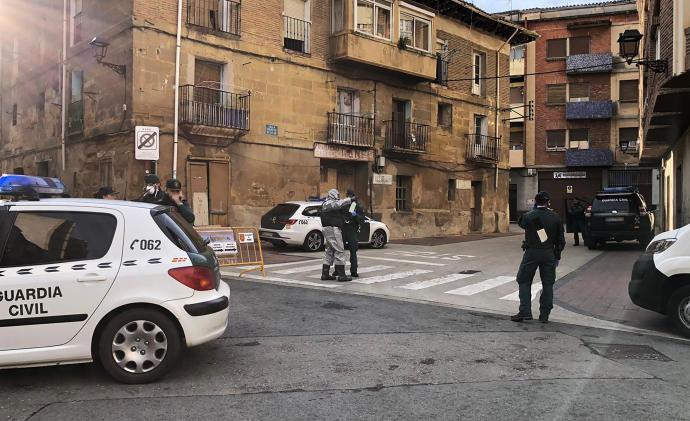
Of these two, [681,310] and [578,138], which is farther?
[578,138]

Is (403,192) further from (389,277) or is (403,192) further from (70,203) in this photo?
(70,203)

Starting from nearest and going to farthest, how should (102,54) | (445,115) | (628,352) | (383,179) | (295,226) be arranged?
1. (628,352)
2. (295,226)
3. (102,54)
4. (383,179)
5. (445,115)

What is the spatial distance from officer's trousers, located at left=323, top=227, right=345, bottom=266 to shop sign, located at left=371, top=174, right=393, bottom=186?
37.5 feet

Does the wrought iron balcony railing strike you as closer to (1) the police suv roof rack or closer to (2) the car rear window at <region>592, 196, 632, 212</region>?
(1) the police suv roof rack

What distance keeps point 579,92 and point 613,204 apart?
22058mm

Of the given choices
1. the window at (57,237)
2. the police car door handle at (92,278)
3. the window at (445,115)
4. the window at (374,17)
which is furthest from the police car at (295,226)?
the window at (445,115)

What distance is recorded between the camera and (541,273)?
7.13 metres

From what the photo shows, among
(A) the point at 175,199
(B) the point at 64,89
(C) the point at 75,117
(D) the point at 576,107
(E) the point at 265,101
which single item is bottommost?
(A) the point at 175,199

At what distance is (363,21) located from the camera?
805 inches

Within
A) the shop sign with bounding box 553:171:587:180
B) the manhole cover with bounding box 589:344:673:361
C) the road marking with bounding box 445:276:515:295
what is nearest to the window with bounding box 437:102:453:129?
the shop sign with bounding box 553:171:587:180

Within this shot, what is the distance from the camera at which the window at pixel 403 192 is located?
23.3m

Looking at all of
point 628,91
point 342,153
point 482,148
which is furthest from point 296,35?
point 628,91

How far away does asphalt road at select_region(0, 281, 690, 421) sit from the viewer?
13.0 ft

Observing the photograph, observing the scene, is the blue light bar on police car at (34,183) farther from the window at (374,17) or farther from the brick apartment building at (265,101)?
the window at (374,17)
